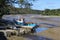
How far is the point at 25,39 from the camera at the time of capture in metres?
17.0

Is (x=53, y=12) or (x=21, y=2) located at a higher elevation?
(x=21, y=2)

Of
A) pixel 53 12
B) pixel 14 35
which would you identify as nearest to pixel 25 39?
pixel 14 35

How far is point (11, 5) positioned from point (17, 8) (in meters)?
1.49

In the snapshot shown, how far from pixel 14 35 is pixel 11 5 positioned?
3158 mm

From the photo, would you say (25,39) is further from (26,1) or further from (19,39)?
(26,1)

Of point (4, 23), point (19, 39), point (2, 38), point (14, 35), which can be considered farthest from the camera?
point (4, 23)

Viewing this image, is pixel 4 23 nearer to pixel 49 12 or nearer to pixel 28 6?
pixel 28 6

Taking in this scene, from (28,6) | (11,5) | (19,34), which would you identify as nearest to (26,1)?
(28,6)

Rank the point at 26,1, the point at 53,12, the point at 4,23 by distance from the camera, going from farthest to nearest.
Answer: the point at 53,12
the point at 4,23
the point at 26,1

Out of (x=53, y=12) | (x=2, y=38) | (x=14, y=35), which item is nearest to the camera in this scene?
(x=2, y=38)

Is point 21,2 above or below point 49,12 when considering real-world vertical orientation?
above

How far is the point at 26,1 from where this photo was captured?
20.2 meters

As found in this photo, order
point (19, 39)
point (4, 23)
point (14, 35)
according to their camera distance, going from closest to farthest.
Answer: point (19, 39) < point (14, 35) < point (4, 23)

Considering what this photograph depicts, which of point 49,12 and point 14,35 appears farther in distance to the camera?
point 49,12
